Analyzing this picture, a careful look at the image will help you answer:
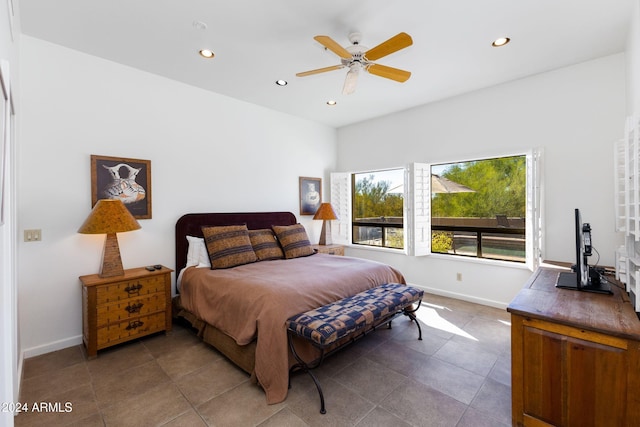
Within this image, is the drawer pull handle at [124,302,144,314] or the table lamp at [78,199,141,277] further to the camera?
the drawer pull handle at [124,302,144,314]

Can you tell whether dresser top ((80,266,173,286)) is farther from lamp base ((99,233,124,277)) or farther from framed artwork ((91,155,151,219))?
framed artwork ((91,155,151,219))

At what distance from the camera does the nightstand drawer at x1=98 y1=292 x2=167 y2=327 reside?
2.53 m

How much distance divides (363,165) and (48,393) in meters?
4.64

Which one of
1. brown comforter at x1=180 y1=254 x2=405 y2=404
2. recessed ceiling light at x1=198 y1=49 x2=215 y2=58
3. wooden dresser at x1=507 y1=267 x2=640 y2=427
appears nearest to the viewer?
wooden dresser at x1=507 y1=267 x2=640 y2=427

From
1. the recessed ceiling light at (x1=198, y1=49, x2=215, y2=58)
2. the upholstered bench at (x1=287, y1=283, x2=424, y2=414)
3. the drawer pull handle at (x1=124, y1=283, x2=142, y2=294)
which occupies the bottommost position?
the upholstered bench at (x1=287, y1=283, x2=424, y2=414)

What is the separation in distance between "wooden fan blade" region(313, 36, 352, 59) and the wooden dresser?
2.16 meters

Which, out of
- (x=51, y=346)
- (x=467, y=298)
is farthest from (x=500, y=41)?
(x=51, y=346)

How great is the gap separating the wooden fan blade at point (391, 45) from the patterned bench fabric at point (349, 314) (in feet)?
6.70

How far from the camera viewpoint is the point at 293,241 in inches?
154

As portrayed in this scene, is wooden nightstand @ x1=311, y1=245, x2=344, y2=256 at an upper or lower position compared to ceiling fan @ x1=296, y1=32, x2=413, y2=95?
lower

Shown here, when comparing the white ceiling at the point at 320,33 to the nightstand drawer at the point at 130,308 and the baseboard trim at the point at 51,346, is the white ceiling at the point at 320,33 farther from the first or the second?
the baseboard trim at the point at 51,346

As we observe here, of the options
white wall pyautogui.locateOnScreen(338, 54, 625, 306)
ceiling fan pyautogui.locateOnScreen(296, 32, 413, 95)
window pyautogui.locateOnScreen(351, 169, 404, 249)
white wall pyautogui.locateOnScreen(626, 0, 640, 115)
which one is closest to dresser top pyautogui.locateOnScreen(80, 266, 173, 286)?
ceiling fan pyautogui.locateOnScreen(296, 32, 413, 95)

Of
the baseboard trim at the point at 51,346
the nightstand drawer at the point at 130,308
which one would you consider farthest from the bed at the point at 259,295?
the baseboard trim at the point at 51,346

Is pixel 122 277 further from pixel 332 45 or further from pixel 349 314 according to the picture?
pixel 332 45
